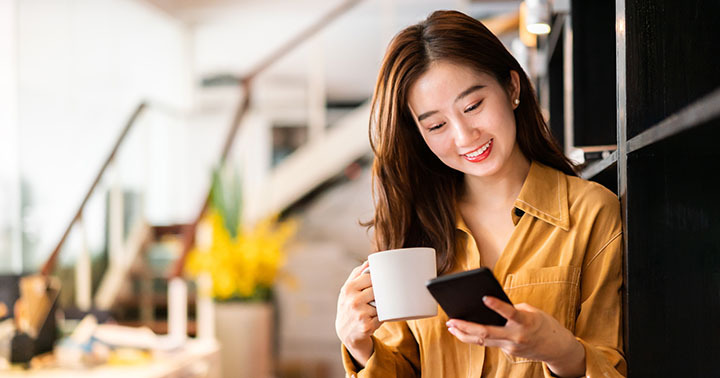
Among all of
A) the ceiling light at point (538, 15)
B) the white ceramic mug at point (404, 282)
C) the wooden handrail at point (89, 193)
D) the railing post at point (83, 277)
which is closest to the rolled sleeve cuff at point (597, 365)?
the white ceramic mug at point (404, 282)

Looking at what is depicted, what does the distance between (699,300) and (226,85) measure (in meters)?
6.67

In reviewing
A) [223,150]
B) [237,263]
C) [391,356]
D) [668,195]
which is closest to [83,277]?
[237,263]

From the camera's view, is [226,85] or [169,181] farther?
[226,85]

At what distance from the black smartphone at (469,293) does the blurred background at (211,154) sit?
0.27 m

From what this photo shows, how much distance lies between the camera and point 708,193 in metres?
0.88

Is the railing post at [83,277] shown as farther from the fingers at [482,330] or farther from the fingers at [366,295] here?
the fingers at [482,330]

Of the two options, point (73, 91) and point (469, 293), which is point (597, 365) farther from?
point (73, 91)

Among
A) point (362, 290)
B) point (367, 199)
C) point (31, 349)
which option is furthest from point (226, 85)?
point (362, 290)

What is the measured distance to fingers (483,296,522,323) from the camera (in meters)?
0.80

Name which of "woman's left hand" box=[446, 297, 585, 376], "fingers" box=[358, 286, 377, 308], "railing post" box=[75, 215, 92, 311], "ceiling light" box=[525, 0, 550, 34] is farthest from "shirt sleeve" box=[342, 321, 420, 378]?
"railing post" box=[75, 215, 92, 311]

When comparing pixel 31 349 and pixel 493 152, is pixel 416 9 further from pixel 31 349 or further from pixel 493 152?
pixel 493 152

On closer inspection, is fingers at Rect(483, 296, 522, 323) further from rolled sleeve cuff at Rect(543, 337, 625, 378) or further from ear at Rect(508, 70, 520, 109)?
ear at Rect(508, 70, 520, 109)

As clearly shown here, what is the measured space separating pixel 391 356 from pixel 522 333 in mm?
455

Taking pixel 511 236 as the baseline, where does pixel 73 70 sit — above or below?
above
